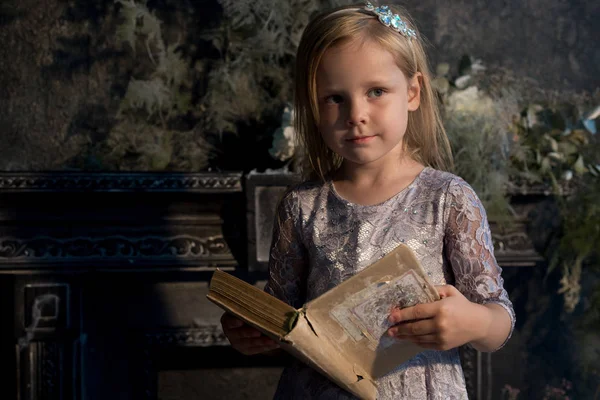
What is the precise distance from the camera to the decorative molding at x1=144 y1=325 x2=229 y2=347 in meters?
1.90

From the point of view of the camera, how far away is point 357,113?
40.7 inches

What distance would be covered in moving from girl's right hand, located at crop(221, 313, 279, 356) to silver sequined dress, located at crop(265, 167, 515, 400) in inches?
2.9

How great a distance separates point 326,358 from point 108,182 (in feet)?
3.30

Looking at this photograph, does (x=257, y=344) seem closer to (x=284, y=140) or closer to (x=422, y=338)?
(x=422, y=338)

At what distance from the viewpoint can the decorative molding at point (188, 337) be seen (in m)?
1.90

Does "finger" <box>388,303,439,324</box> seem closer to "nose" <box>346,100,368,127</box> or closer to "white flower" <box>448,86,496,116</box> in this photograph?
"nose" <box>346,100,368,127</box>

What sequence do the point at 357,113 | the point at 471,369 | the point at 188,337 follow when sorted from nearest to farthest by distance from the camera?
the point at 357,113, the point at 188,337, the point at 471,369

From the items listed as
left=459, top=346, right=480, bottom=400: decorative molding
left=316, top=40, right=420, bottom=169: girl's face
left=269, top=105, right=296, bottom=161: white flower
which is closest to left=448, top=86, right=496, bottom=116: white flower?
left=269, top=105, right=296, bottom=161: white flower

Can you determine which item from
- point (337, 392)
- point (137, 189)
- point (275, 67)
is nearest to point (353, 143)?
point (337, 392)

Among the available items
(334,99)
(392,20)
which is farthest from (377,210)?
(392,20)

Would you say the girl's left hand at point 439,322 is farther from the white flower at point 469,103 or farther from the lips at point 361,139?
the white flower at point 469,103

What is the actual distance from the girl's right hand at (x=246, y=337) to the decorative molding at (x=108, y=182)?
74 centimetres

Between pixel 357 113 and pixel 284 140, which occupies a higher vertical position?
pixel 357 113

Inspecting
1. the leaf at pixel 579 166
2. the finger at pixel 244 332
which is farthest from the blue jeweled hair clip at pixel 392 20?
the leaf at pixel 579 166
